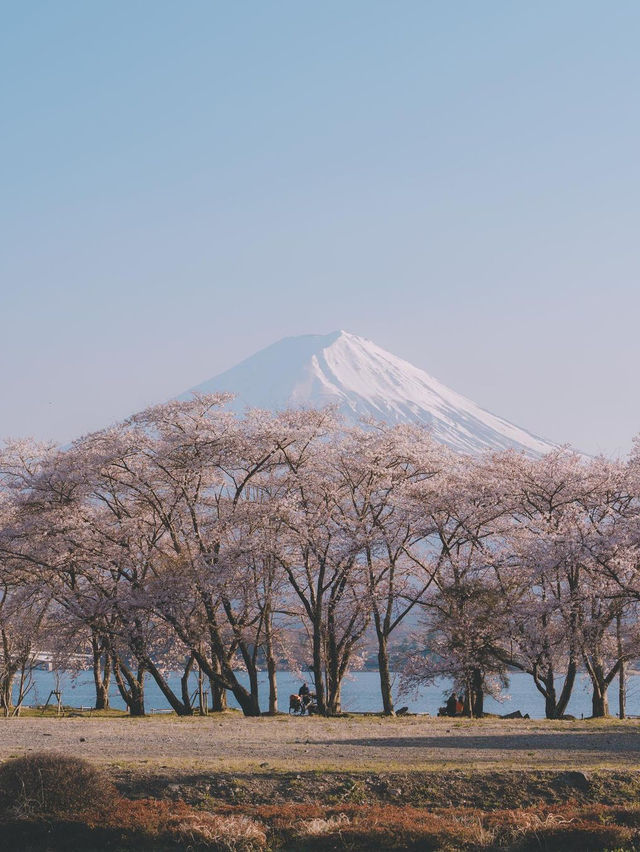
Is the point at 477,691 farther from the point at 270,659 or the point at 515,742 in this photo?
the point at 515,742

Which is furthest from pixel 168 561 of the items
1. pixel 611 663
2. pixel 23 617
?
pixel 611 663

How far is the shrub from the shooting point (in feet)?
43.9

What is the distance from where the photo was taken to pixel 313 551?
1261 inches

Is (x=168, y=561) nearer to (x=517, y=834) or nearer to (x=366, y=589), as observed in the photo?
(x=366, y=589)

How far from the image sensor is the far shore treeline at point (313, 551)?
31.7 m

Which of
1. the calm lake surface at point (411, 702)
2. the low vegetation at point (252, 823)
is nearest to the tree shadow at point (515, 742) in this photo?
the low vegetation at point (252, 823)

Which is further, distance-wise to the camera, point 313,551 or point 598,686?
point 598,686

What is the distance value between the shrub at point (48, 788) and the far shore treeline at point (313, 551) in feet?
55.5

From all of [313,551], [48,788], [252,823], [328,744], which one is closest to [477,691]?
[313,551]

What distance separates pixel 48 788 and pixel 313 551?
744 inches

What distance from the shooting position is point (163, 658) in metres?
37.1

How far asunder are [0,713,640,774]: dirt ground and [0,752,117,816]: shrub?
56.9 inches

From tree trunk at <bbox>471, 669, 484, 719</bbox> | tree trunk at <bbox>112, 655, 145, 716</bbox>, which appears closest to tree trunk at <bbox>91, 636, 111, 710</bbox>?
tree trunk at <bbox>112, 655, 145, 716</bbox>

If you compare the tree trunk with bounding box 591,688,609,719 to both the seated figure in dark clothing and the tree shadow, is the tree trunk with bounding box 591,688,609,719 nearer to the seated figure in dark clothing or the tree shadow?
the seated figure in dark clothing
